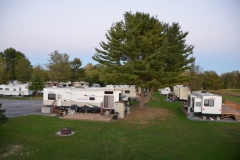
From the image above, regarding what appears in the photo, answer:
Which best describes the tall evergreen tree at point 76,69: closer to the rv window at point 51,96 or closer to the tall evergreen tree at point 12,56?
the tall evergreen tree at point 12,56

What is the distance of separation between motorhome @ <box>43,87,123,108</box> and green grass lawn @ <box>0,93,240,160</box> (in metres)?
3.26

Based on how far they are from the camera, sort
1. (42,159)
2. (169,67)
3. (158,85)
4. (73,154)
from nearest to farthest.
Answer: (42,159)
(73,154)
(158,85)
(169,67)

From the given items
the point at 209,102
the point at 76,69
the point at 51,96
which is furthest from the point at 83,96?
the point at 76,69

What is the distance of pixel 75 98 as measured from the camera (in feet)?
61.1

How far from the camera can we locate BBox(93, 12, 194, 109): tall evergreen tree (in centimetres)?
1809

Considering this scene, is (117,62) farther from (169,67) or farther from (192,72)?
(192,72)

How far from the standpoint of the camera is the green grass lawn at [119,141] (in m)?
8.66

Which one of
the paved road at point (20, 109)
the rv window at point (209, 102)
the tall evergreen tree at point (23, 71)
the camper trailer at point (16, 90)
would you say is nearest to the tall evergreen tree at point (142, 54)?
the rv window at point (209, 102)

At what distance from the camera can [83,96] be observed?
18328 millimetres

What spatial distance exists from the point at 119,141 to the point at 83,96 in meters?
8.60

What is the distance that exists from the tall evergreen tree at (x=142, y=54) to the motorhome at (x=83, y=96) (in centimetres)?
182

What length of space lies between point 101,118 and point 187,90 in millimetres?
19087

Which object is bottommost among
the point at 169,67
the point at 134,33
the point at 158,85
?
the point at 158,85

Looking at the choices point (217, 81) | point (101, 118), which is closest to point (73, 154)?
point (101, 118)
